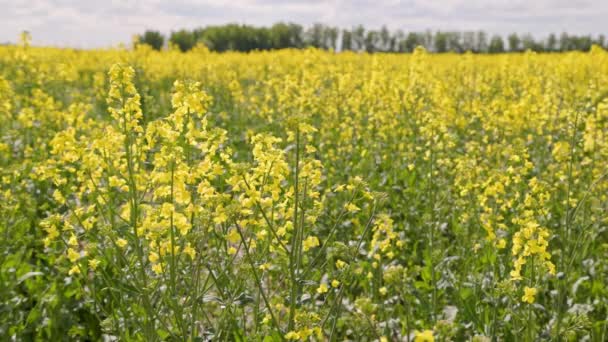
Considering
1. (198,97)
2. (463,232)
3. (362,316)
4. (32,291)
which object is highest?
(198,97)

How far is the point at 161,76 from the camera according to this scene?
57.1 feet

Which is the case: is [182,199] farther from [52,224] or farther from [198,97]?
[52,224]

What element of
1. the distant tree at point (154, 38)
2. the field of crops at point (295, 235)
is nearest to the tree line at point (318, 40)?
the distant tree at point (154, 38)

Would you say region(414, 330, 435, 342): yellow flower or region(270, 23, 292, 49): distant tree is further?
region(270, 23, 292, 49): distant tree

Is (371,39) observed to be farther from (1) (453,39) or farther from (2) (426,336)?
(2) (426,336)

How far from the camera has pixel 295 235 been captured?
7.63ft

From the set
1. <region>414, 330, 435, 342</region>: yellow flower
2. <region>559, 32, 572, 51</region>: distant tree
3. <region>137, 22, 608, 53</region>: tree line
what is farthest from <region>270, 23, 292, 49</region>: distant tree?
<region>414, 330, 435, 342</region>: yellow flower

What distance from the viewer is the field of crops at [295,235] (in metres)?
2.46

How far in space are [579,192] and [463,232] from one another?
164cm

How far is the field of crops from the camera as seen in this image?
246 centimetres

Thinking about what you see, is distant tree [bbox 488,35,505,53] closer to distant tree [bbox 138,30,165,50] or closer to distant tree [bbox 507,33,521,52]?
distant tree [bbox 507,33,521,52]

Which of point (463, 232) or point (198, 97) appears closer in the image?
point (198, 97)

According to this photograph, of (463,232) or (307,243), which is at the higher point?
(307,243)

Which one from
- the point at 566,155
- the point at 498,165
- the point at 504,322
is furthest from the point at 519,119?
the point at 504,322
